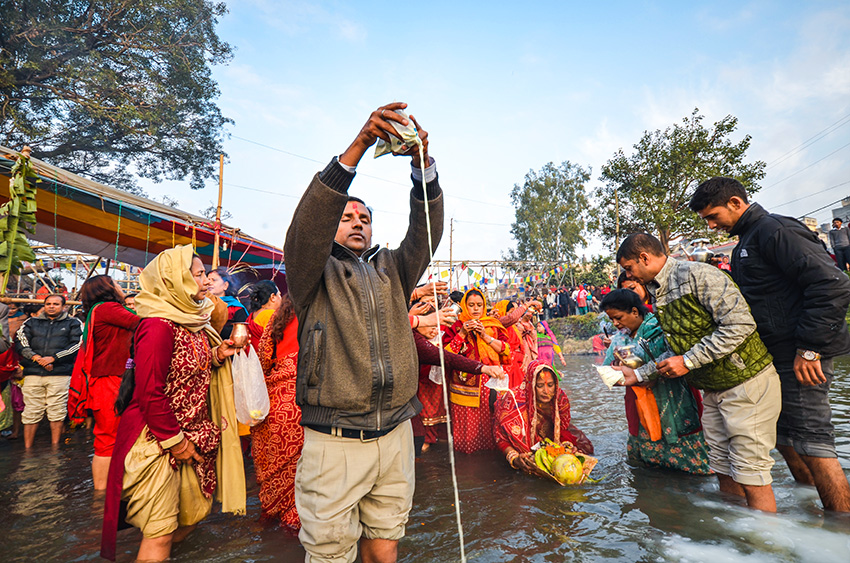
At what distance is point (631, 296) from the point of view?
3.70m

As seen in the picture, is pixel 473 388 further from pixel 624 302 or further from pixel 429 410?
pixel 624 302

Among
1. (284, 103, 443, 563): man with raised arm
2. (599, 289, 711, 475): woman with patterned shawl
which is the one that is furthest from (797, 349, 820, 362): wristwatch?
(284, 103, 443, 563): man with raised arm

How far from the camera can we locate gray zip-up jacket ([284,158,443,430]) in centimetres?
154

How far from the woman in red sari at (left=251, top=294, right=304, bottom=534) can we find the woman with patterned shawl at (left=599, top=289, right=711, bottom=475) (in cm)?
247

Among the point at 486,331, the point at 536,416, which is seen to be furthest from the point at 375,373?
the point at 486,331

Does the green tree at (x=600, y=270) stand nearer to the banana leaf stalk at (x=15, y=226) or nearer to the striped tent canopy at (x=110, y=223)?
the striped tent canopy at (x=110, y=223)

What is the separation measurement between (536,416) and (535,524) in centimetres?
132

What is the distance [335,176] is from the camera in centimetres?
152

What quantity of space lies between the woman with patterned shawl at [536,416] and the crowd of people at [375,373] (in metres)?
0.02

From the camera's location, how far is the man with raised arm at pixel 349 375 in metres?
1.55

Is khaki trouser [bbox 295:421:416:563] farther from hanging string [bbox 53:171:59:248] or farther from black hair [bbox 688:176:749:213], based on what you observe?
hanging string [bbox 53:171:59:248]

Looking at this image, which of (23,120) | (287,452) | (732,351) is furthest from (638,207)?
(23,120)

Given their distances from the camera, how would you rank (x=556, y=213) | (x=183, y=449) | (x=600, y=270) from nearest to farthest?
(x=183, y=449), (x=600, y=270), (x=556, y=213)

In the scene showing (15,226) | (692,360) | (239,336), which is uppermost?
(15,226)
